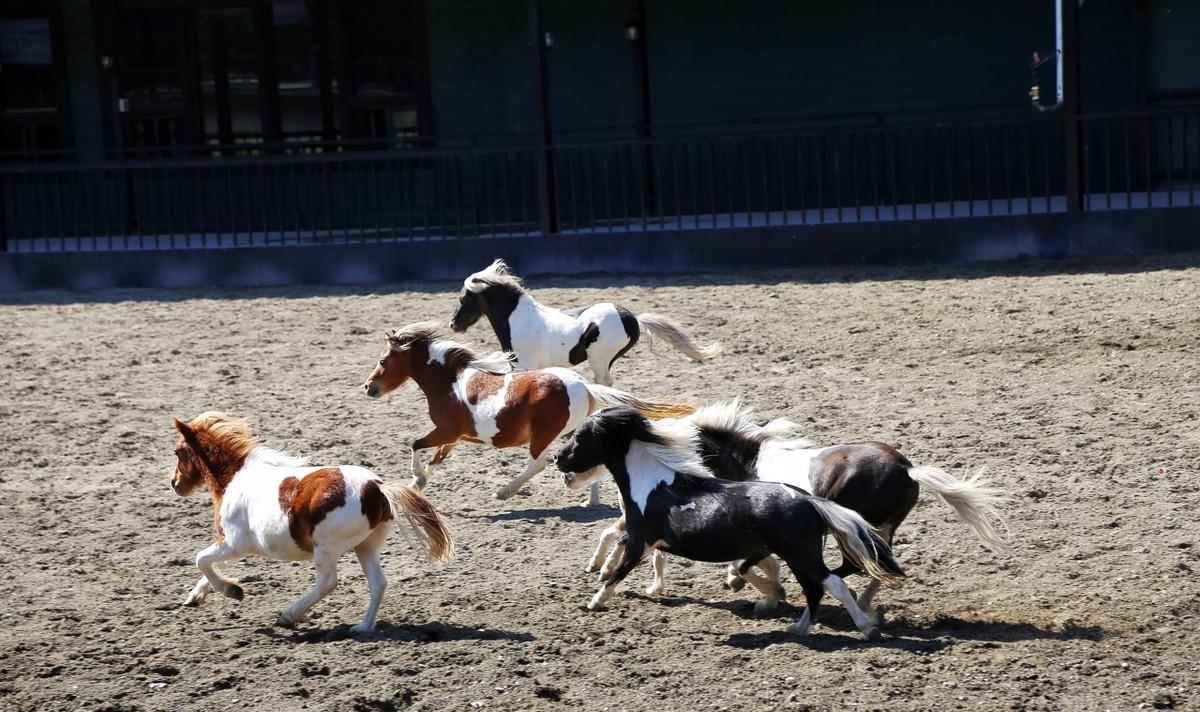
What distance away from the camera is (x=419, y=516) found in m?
5.91

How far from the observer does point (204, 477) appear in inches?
250

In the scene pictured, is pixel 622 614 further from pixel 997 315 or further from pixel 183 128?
pixel 183 128

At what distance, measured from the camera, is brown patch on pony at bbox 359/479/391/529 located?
5.85 m

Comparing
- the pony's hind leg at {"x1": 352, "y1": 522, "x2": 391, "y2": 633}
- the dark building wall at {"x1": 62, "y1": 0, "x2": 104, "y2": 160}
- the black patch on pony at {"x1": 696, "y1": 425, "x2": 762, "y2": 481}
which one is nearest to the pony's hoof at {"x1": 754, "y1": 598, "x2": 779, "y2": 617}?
the black patch on pony at {"x1": 696, "y1": 425, "x2": 762, "y2": 481}

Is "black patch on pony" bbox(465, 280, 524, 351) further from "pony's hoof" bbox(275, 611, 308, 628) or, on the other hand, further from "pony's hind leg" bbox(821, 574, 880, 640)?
"pony's hind leg" bbox(821, 574, 880, 640)

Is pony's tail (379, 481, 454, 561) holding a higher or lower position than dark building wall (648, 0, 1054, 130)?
lower

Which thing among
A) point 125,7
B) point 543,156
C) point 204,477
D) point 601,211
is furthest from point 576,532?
point 125,7

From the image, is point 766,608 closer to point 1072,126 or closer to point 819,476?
point 819,476

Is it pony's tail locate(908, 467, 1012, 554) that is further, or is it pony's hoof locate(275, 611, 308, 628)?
pony's hoof locate(275, 611, 308, 628)

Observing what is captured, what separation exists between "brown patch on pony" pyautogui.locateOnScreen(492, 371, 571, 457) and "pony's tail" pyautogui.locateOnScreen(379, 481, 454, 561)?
66.1 inches

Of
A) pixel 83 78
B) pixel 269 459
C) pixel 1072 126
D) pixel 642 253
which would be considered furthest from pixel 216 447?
pixel 83 78

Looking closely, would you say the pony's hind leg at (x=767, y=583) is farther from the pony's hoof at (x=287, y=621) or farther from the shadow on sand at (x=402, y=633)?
the pony's hoof at (x=287, y=621)

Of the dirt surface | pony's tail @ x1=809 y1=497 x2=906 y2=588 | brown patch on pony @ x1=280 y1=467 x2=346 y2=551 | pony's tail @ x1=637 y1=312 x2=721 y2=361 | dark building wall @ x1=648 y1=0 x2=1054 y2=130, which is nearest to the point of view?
the dirt surface

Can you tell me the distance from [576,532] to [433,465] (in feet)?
3.81
